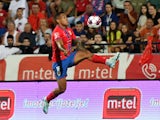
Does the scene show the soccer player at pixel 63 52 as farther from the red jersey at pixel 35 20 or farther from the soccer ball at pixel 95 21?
the red jersey at pixel 35 20

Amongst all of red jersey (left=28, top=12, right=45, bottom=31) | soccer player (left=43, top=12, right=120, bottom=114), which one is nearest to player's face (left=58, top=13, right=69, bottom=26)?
soccer player (left=43, top=12, right=120, bottom=114)

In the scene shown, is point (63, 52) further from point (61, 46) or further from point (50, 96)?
point (50, 96)

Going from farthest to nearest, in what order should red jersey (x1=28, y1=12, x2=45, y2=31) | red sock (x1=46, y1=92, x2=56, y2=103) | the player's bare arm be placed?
1. red jersey (x1=28, y1=12, x2=45, y2=31)
2. red sock (x1=46, y1=92, x2=56, y2=103)
3. the player's bare arm

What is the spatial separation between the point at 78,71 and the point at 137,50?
60.4 inches

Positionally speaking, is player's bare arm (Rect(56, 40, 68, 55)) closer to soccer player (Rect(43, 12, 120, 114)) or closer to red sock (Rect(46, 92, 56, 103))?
soccer player (Rect(43, 12, 120, 114))

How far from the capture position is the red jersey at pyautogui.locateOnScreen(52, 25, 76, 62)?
17.8 metres

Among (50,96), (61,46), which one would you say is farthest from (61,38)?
(50,96)

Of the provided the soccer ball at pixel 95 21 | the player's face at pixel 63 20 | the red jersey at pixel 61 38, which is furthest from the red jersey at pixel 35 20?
the player's face at pixel 63 20

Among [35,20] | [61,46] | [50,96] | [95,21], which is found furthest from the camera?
[35,20]

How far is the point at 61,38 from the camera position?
1783 centimetres

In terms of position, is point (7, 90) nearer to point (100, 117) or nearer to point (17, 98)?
point (17, 98)

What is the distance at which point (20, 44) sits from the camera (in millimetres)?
21172

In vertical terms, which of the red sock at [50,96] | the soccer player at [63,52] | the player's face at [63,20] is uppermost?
the player's face at [63,20]

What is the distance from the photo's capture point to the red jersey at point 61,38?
1784 centimetres
